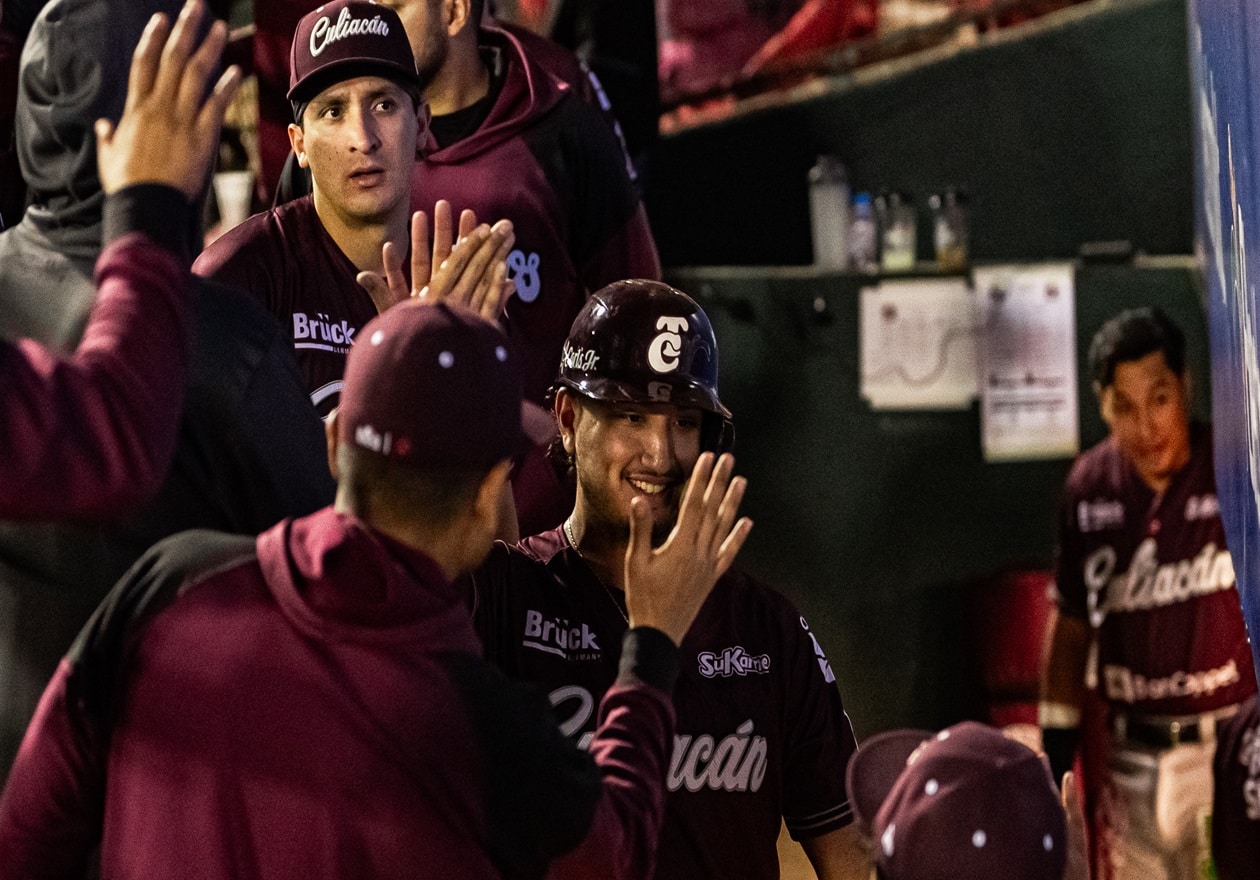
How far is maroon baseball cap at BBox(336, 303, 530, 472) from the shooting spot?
211cm

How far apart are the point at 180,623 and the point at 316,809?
10.0 inches

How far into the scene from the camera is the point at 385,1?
4156mm

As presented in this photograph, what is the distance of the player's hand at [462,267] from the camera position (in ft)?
9.84

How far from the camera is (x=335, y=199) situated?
3.61 metres

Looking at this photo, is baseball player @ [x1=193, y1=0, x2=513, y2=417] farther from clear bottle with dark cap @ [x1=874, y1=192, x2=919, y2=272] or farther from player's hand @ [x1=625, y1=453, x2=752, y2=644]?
clear bottle with dark cap @ [x1=874, y1=192, x2=919, y2=272]

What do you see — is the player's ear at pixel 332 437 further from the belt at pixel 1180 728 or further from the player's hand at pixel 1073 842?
the belt at pixel 1180 728

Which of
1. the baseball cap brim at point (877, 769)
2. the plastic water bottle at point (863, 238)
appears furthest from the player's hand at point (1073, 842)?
the plastic water bottle at point (863, 238)

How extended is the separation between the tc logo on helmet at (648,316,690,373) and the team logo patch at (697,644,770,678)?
1.54 ft

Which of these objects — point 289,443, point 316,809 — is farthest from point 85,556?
point 316,809

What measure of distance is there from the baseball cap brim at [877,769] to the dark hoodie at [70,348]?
2.67 feet

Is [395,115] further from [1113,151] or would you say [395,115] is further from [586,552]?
[1113,151]

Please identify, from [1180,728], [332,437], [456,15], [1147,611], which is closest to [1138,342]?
[1147,611]

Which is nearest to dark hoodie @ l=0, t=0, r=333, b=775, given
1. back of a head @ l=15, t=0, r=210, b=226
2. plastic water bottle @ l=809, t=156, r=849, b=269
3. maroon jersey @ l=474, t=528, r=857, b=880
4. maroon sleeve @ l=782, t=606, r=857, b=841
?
back of a head @ l=15, t=0, r=210, b=226

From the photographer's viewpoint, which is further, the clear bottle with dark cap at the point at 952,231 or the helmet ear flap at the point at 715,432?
the clear bottle with dark cap at the point at 952,231
